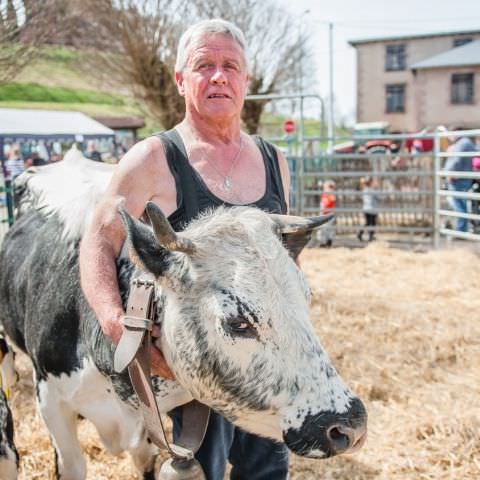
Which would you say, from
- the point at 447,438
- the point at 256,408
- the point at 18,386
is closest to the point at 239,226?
the point at 256,408

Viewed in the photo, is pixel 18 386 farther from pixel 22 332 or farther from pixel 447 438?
pixel 447 438

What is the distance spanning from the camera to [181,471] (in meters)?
Result: 1.78

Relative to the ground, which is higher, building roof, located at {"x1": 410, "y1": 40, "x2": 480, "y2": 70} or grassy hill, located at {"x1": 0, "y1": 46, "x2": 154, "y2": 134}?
building roof, located at {"x1": 410, "y1": 40, "x2": 480, "y2": 70}

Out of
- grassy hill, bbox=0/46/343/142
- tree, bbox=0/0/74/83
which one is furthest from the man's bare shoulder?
grassy hill, bbox=0/46/343/142

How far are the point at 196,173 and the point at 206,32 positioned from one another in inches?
17.9

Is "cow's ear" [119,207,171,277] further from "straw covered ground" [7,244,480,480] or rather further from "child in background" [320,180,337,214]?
"child in background" [320,180,337,214]

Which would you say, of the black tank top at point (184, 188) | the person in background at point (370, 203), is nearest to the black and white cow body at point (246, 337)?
the black tank top at point (184, 188)

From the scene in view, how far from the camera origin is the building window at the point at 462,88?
3712 cm

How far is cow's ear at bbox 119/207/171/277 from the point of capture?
5.58ft

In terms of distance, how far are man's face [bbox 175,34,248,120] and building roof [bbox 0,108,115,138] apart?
3982mm

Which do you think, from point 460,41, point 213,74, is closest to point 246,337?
point 213,74

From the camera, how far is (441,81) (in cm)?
3741

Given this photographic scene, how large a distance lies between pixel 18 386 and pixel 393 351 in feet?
8.81

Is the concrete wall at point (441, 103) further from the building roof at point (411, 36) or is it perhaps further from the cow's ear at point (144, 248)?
the cow's ear at point (144, 248)
